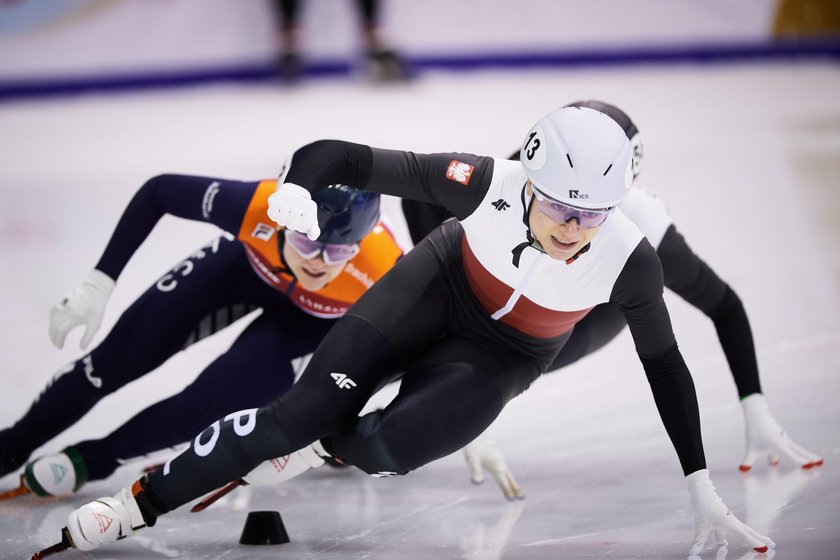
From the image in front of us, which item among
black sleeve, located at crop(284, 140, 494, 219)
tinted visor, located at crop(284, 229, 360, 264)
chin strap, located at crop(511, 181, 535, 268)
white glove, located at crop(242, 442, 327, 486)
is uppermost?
tinted visor, located at crop(284, 229, 360, 264)

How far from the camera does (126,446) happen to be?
4.04 m

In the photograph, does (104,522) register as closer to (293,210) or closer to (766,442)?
(293,210)

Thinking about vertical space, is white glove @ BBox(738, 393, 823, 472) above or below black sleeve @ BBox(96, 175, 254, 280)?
below

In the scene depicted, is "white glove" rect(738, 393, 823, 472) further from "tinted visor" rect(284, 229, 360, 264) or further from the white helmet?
"tinted visor" rect(284, 229, 360, 264)

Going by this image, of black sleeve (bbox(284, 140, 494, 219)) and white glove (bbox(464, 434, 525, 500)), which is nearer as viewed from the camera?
black sleeve (bbox(284, 140, 494, 219))

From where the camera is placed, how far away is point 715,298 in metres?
4.15

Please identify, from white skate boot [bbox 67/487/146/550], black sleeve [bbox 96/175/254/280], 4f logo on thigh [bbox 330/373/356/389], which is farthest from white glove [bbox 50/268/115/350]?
4f logo on thigh [bbox 330/373/356/389]

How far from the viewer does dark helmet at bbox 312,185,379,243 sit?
3.85 meters

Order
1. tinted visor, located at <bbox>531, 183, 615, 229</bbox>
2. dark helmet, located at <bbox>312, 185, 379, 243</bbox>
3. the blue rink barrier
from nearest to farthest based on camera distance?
1. tinted visor, located at <bbox>531, 183, 615, 229</bbox>
2. dark helmet, located at <bbox>312, 185, 379, 243</bbox>
3. the blue rink barrier

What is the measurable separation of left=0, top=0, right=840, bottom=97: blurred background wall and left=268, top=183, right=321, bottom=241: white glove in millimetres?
8115

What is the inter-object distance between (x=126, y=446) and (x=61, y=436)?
573mm

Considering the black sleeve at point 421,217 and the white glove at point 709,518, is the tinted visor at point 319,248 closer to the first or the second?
the black sleeve at point 421,217

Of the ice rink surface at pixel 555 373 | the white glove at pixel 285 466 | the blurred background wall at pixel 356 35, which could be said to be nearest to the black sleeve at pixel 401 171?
the white glove at pixel 285 466

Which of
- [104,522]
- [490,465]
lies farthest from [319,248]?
[104,522]
